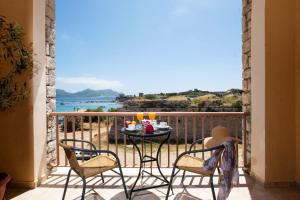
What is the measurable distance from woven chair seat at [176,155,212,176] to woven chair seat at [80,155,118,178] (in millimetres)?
719

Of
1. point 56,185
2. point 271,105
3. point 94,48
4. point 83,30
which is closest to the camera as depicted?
point 271,105

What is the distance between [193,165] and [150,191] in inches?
29.3

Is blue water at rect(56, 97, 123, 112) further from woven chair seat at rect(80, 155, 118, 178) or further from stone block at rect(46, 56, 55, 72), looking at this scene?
woven chair seat at rect(80, 155, 118, 178)

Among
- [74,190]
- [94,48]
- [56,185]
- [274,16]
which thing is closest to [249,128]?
[274,16]

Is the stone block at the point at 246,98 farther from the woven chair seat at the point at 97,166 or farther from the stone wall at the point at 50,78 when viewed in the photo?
the stone wall at the point at 50,78

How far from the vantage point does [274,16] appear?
3.18 m

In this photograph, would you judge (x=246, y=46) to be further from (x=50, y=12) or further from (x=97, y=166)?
(x=50, y=12)

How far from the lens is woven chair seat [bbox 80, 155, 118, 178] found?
259 centimetres

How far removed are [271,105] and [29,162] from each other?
3.07 m

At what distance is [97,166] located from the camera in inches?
109

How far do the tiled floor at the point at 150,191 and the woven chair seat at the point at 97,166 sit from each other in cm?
45

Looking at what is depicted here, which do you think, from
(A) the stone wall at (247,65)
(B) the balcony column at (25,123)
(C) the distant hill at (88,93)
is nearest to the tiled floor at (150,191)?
(B) the balcony column at (25,123)

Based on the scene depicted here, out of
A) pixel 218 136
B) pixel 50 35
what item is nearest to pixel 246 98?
pixel 218 136

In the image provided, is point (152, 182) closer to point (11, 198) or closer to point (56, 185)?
point (56, 185)
